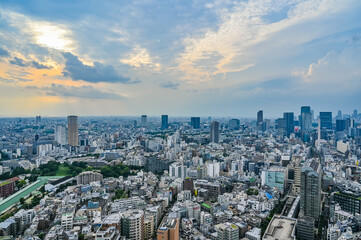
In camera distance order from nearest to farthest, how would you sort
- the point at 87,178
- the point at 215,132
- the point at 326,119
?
1. the point at 87,178
2. the point at 215,132
3. the point at 326,119

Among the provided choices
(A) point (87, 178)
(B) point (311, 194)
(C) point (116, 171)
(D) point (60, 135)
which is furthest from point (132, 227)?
(D) point (60, 135)

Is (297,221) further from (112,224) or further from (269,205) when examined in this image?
(112,224)

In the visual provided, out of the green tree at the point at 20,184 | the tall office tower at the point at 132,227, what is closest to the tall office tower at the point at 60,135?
the green tree at the point at 20,184

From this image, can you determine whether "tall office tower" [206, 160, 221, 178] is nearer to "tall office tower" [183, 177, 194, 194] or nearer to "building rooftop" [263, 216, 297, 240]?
"tall office tower" [183, 177, 194, 194]

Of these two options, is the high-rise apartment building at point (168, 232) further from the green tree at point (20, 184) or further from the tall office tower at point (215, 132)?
the tall office tower at point (215, 132)

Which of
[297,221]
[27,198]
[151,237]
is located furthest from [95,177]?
[297,221]

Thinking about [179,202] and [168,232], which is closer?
[168,232]

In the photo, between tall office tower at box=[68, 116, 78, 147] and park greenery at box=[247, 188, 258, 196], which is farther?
tall office tower at box=[68, 116, 78, 147]

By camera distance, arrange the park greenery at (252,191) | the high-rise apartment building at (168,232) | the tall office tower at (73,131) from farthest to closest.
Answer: the tall office tower at (73,131), the park greenery at (252,191), the high-rise apartment building at (168,232)

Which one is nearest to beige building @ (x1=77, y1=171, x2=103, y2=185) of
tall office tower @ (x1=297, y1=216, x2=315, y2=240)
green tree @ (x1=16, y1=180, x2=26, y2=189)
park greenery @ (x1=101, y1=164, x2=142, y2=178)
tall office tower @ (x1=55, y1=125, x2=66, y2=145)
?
park greenery @ (x1=101, y1=164, x2=142, y2=178)

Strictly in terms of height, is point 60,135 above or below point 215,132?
below

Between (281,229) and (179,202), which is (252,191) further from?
(281,229)
